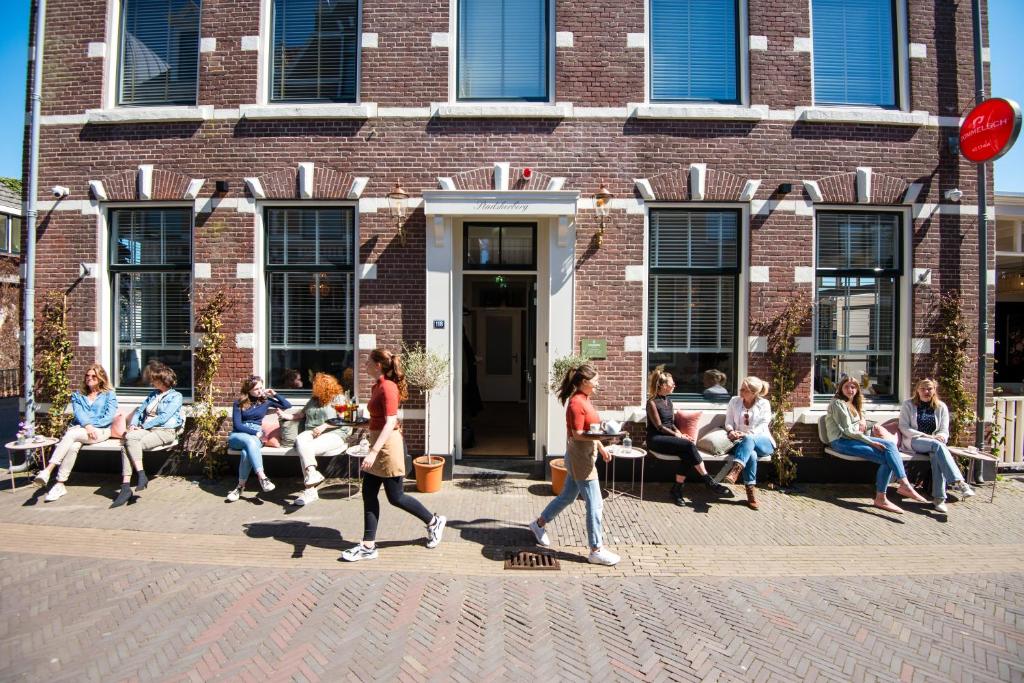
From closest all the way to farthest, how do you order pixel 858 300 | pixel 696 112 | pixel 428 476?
pixel 428 476 → pixel 696 112 → pixel 858 300

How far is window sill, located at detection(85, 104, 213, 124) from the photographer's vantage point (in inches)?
289

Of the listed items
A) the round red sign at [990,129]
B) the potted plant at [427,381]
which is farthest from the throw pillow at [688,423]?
the round red sign at [990,129]

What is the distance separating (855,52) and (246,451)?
394 inches

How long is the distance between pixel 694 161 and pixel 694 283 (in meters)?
1.68

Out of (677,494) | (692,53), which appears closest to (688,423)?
A: (677,494)

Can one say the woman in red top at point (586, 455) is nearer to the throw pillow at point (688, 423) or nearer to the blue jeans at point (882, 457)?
the throw pillow at point (688, 423)

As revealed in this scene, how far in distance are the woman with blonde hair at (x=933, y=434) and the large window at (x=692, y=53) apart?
15.6 feet

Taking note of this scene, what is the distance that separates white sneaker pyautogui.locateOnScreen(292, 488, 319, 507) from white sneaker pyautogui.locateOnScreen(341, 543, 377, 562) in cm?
162

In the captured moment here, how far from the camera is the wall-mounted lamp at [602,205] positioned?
22.4 feet

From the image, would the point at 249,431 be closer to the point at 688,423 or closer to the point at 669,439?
the point at 669,439

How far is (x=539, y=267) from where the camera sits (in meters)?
7.36

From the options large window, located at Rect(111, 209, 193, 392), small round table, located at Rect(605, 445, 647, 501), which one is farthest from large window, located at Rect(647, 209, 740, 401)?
large window, located at Rect(111, 209, 193, 392)

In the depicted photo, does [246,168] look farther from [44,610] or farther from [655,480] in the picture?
[655,480]

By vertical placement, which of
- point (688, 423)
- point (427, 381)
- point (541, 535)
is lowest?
point (541, 535)
